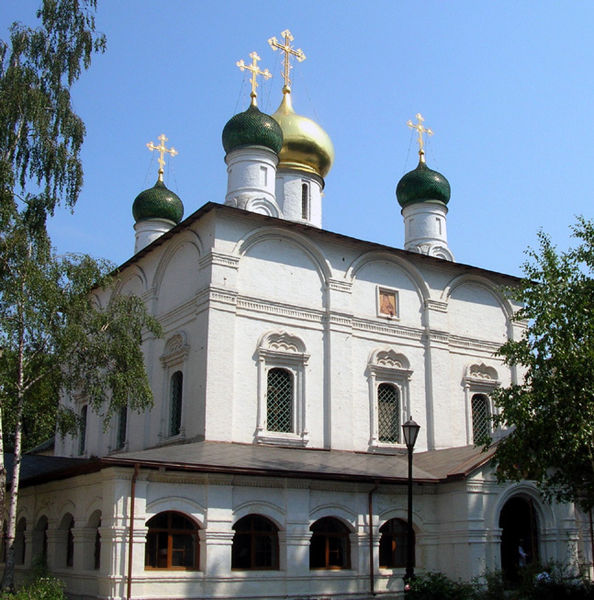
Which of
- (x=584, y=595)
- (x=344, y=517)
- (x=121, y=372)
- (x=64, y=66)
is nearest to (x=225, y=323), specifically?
(x=121, y=372)

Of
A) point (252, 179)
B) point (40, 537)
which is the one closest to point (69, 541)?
point (40, 537)

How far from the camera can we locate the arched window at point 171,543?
39.9 feet

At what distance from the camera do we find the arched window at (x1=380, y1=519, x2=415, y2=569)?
1430cm

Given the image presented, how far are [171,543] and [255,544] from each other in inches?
59.1

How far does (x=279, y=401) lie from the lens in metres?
15.9

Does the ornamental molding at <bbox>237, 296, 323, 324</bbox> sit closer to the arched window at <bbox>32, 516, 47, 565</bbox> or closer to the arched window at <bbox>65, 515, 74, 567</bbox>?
the arched window at <bbox>65, 515, 74, 567</bbox>

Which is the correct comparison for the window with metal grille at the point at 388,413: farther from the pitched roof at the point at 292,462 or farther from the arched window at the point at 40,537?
the arched window at the point at 40,537

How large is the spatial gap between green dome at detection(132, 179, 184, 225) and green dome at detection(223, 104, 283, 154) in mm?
4572

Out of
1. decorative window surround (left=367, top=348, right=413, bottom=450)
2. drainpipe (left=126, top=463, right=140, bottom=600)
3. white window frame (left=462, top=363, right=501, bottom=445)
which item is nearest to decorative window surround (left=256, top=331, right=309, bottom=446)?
decorative window surround (left=367, top=348, right=413, bottom=450)

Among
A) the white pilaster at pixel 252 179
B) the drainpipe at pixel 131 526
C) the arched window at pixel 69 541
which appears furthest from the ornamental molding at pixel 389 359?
the arched window at pixel 69 541

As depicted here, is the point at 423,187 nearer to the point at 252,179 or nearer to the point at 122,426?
the point at 252,179

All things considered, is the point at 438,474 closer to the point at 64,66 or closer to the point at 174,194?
the point at 64,66

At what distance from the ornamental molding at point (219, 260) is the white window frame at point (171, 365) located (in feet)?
5.08

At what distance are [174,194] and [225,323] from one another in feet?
31.0
